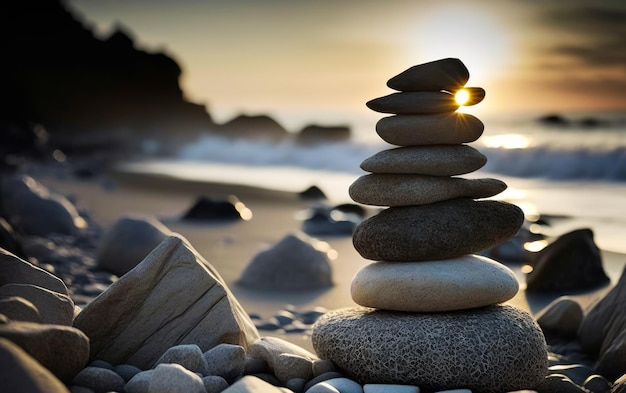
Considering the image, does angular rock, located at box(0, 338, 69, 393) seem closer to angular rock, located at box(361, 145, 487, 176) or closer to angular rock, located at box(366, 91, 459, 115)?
angular rock, located at box(361, 145, 487, 176)

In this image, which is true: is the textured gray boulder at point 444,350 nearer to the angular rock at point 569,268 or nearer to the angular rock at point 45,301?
the angular rock at point 45,301

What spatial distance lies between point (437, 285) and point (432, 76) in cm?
132

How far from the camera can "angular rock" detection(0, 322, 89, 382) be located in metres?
3.51

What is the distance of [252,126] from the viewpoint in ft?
184

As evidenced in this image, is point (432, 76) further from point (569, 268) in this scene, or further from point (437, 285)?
point (569, 268)

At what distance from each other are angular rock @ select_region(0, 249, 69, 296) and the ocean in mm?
7467

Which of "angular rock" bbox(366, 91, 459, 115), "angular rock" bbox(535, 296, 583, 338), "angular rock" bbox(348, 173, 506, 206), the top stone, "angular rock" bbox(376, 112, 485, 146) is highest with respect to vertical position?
the top stone

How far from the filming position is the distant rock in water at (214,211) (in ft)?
41.5

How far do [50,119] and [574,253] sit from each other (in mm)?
78373

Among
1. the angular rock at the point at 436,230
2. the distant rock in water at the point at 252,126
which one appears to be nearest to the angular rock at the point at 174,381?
the angular rock at the point at 436,230

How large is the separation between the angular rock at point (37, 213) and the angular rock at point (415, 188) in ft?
22.4

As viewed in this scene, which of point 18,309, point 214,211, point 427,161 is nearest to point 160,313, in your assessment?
point 18,309

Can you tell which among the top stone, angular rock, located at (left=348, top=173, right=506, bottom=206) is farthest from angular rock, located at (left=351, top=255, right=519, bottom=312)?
the top stone

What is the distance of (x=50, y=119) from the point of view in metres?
79.9
